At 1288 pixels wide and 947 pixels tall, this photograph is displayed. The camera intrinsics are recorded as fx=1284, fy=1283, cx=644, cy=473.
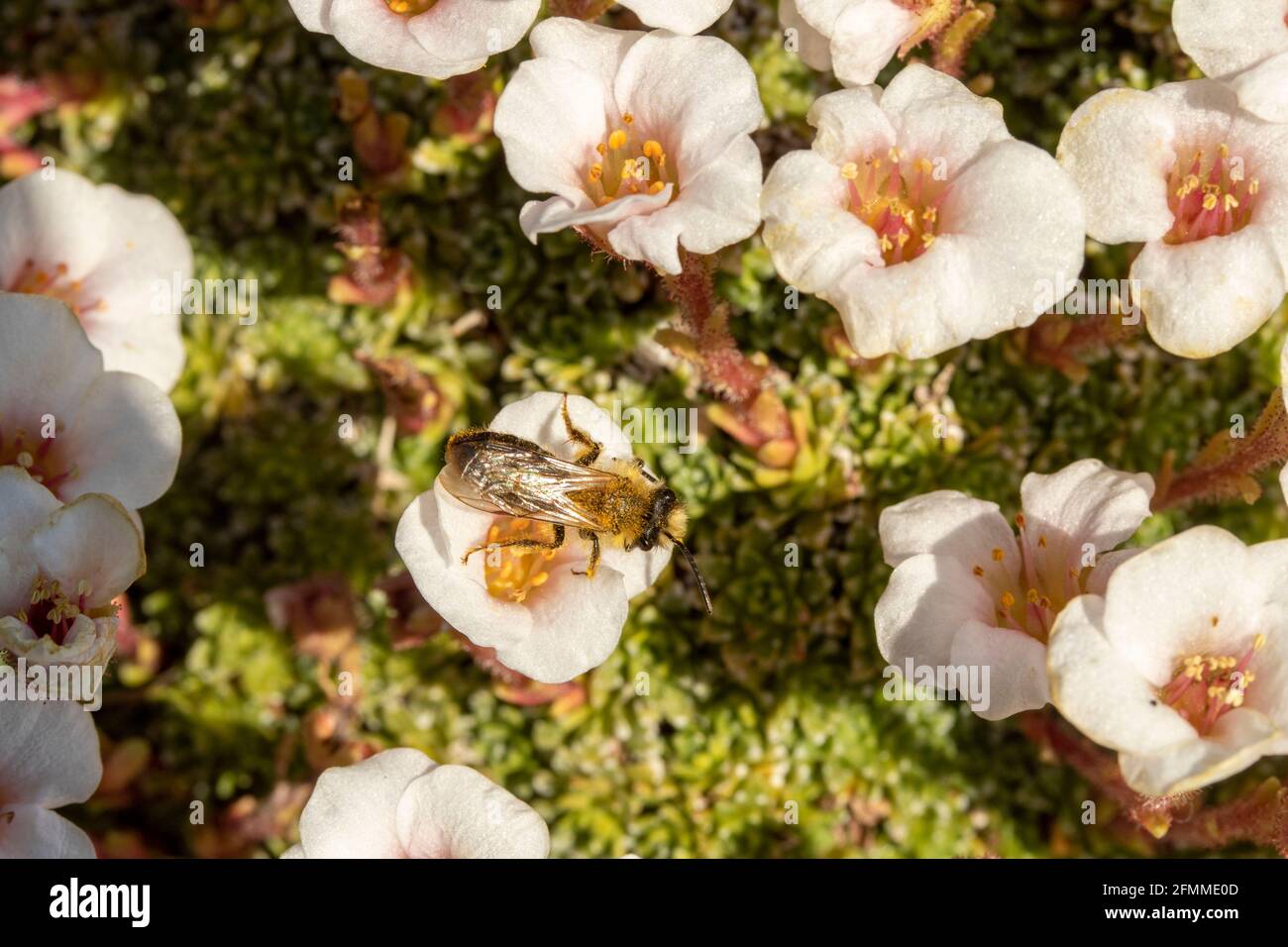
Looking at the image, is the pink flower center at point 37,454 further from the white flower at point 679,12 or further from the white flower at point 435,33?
the white flower at point 679,12

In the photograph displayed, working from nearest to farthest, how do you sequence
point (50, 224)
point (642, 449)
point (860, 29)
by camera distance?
point (860, 29) → point (50, 224) → point (642, 449)

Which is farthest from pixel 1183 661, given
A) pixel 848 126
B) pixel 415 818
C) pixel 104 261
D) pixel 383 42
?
pixel 104 261

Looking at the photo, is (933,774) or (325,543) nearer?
(933,774)

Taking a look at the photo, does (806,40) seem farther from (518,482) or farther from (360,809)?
(360,809)

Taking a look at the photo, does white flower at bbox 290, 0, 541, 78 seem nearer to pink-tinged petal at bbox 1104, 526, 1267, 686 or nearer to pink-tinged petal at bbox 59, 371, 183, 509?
pink-tinged petal at bbox 59, 371, 183, 509

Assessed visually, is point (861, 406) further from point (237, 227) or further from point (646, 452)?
point (237, 227)

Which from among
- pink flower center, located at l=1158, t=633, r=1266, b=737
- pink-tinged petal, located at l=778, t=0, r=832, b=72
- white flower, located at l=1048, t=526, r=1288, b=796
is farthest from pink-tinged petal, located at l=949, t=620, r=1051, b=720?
pink-tinged petal, located at l=778, t=0, r=832, b=72

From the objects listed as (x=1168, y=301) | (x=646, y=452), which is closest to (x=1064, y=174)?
(x=1168, y=301)
